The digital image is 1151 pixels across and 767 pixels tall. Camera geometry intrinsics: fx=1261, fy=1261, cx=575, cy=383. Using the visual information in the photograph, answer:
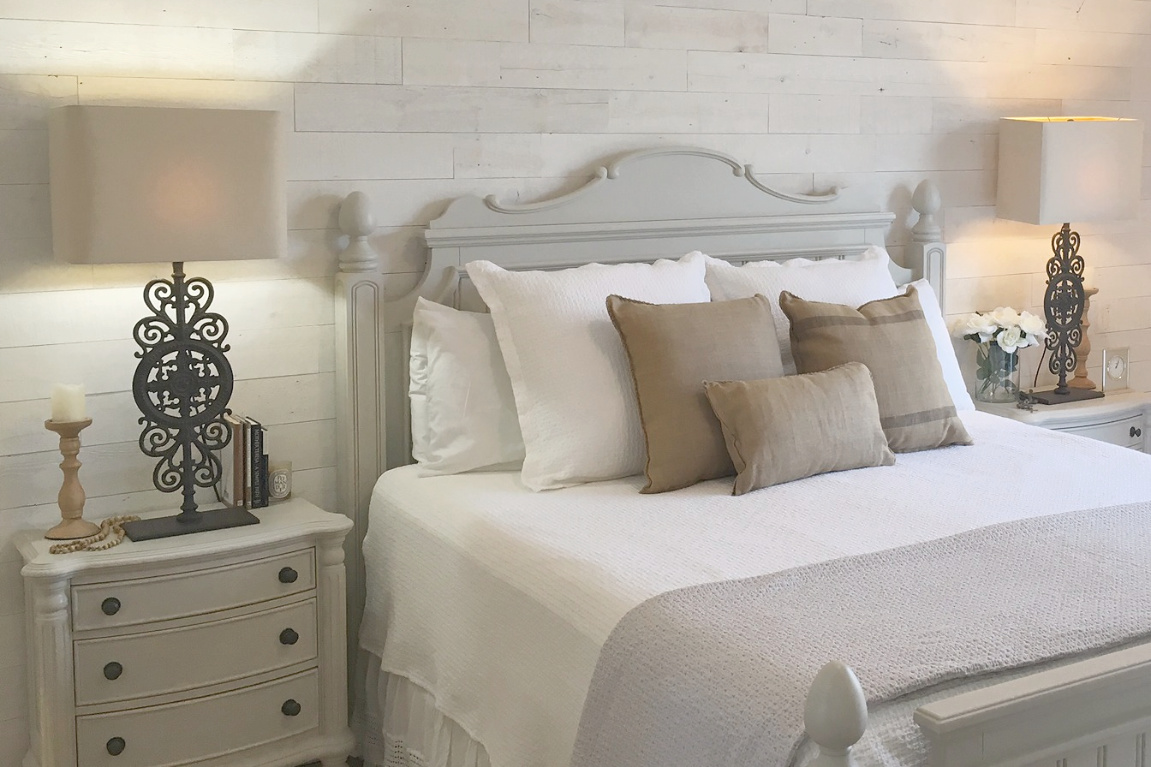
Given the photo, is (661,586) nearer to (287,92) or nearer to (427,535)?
(427,535)

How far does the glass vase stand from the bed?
0.38m

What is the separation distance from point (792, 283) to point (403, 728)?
140cm

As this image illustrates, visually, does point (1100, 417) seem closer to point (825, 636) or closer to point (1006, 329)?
point (1006, 329)

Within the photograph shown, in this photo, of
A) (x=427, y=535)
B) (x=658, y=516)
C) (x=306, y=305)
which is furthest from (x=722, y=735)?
(x=306, y=305)

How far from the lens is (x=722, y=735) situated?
169 cm

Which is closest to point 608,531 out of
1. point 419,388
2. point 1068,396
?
point 419,388

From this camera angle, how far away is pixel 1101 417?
368 cm

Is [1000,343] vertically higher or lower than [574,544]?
higher

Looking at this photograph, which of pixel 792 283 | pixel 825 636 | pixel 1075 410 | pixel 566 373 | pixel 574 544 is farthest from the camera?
pixel 1075 410

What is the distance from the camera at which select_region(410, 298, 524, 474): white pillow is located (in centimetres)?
283

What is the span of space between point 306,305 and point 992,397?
2.06 meters

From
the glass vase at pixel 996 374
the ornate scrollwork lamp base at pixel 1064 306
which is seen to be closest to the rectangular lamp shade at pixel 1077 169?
the ornate scrollwork lamp base at pixel 1064 306

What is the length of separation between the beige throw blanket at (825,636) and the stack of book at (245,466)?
1120 millimetres

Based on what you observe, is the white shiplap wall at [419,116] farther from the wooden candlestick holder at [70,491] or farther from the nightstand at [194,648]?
the nightstand at [194,648]
